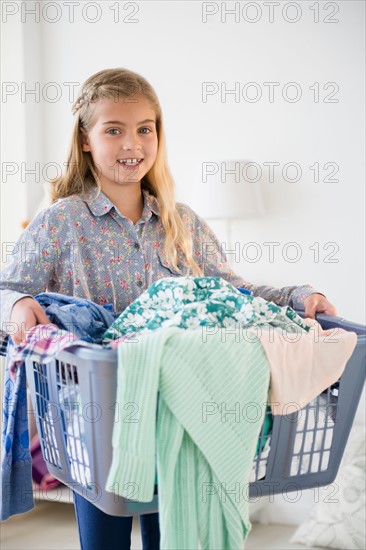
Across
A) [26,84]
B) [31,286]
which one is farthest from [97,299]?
[26,84]

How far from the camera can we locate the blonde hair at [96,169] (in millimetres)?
1392

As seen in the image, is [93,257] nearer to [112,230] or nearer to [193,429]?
[112,230]

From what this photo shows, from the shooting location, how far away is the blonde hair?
139 centimetres

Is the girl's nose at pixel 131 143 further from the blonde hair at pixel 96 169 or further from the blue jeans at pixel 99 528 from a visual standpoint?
the blue jeans at pixel 99 528

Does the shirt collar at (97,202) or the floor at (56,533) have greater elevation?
the shirt collar at (97,202)

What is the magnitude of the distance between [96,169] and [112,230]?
0.14 meters

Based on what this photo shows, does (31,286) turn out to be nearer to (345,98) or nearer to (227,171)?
(227,171)

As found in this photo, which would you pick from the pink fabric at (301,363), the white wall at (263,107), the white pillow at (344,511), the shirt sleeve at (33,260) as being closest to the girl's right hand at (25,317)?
the shirt sleeve at (33,260)

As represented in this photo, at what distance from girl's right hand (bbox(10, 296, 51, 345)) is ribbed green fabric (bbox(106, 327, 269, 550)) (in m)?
0.22

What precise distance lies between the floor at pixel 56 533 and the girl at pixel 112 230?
127 centimetres

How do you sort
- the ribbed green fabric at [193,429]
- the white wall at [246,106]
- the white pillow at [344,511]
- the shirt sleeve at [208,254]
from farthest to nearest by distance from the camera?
the white wall at [246,106] → the white pillow at [344,511] → the shirt sleeve at [208,254] → the ribbed green fabric at [193,429]

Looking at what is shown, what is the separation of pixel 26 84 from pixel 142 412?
2.35m

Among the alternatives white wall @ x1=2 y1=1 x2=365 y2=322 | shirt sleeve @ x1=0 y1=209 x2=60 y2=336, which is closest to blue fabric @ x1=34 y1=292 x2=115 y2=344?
shirt sleeve @ x1=0 y1=209 x2=60 y2=336

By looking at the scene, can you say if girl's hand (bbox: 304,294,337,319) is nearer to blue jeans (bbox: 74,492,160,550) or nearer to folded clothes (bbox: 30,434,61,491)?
blue jeans (bbox: 74,492,160,550)
